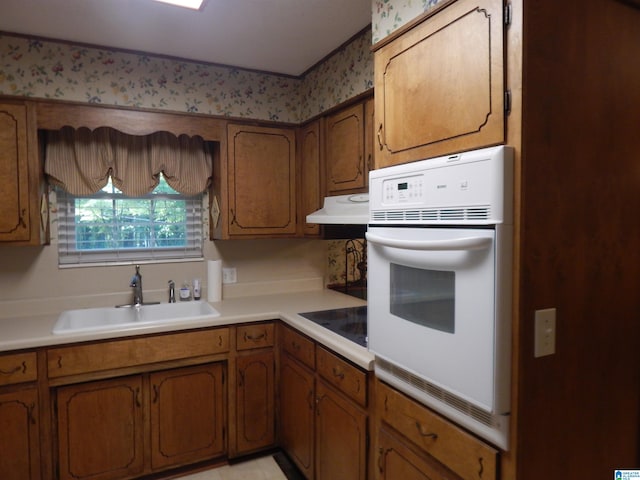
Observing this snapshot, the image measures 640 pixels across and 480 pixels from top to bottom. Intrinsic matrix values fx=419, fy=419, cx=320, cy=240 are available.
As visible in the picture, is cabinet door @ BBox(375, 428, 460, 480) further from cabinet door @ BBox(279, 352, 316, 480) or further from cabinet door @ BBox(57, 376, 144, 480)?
cabinet door @ BBox(57, 376, 144, 480)

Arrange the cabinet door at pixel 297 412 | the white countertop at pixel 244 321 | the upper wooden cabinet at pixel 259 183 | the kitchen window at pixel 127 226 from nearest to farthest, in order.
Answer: the white countertop at pixel 244 321, the cabinet door at pixel 297 412, the kitchen window at pixel 127 226, the upper wooden cabinet at pixel 259 183

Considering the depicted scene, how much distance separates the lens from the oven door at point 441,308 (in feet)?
3.44

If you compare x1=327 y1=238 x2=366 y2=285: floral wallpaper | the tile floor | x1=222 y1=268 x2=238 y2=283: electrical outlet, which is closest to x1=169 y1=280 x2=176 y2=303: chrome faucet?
x1=222 y1=268 x2=238 y2=283: electrical outlet

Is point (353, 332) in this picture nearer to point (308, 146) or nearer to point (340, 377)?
point (340, 377)

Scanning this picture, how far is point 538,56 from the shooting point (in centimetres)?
105

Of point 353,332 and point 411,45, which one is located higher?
point 411,45

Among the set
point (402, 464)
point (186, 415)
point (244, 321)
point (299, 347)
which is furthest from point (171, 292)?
point (402, 464)

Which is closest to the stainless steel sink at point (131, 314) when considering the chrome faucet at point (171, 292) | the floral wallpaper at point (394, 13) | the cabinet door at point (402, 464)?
the chrome faucet at point (171, 292)

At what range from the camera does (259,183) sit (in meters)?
2.76

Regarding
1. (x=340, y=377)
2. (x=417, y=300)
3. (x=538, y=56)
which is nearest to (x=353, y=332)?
(x=340, y=377)

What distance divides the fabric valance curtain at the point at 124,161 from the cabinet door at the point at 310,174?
63 centimetres

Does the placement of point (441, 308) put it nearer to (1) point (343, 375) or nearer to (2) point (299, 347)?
(1) point (343, 375)

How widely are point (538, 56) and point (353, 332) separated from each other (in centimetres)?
136

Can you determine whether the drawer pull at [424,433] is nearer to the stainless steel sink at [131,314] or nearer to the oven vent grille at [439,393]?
the oven vent grille at [439,393]
